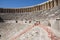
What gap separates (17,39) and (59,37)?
17.1 feet

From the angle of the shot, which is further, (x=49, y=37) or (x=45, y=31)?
(x=45, y=31)

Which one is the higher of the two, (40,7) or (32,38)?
(40,7)

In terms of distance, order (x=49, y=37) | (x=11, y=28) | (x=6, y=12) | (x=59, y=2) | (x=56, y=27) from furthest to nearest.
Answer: (x=6, y=12), (x=11, y=28), (x=59, y=2), (x=56, y=27), (x=49, y=37)

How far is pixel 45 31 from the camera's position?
17.3 meters

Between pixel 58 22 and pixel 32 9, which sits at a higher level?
pixel 32 9

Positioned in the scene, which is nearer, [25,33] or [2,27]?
[25,33]

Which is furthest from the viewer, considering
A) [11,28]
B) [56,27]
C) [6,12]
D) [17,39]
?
[6,12]

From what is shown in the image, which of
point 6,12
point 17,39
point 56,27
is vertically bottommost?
point 17,39

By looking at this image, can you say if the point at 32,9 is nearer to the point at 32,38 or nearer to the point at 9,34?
the point at 9,34

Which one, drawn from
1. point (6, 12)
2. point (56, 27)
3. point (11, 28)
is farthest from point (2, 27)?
point (56, 27)

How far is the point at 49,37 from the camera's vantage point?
1609 cm

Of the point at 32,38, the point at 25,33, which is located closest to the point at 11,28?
the point at 25,33

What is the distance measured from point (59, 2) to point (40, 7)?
17.5 feet

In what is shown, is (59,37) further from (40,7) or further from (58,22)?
(40,7)
